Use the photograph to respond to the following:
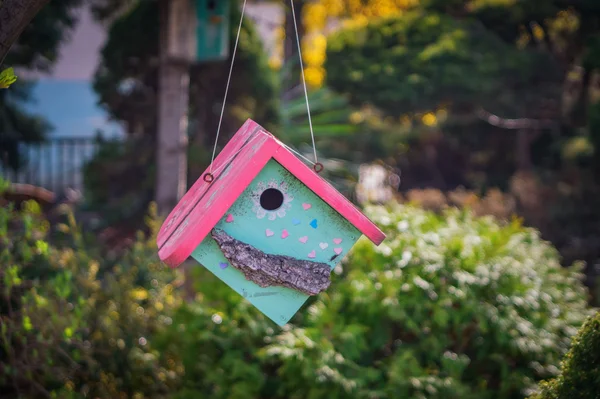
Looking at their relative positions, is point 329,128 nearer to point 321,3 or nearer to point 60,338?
point 321,3

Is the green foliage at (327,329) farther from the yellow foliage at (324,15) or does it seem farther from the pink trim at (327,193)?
the yellow foliage at (324,15)

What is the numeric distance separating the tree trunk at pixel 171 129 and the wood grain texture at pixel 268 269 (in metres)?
3.18

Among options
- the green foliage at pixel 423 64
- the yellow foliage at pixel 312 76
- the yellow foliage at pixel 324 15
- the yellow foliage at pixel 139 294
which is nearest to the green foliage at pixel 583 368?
the yellow foliage at pixel 139 294

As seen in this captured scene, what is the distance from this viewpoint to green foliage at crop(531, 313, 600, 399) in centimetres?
232

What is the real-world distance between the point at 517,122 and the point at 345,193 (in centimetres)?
249

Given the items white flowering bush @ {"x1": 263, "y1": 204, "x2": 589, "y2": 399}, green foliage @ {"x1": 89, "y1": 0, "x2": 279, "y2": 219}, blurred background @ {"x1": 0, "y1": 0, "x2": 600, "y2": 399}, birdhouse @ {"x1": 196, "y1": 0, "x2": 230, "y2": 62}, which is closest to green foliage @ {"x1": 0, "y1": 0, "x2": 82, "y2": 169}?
blurred background @ {"x1": 0, "y1": 0, "x2": 600, "y2": 399}

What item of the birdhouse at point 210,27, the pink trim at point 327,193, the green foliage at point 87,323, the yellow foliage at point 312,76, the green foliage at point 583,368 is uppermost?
the yellow foliage at point 312,76

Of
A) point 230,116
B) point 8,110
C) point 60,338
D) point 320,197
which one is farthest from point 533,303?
point 8,110

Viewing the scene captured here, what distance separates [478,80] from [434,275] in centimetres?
449

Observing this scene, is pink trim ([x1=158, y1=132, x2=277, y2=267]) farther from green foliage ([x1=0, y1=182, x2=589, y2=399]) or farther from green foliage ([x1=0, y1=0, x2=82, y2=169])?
green foliage ([x1=0, y1=0, x2=82, y2=169])

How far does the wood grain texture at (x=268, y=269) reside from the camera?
7.52 feet

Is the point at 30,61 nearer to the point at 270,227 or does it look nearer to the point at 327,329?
the point at 327,329

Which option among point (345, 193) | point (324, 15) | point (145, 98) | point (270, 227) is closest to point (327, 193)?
point (270, 227)

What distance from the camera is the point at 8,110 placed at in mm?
6988
